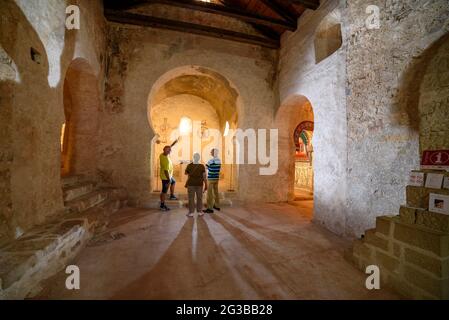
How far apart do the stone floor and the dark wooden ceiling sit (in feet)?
18.7

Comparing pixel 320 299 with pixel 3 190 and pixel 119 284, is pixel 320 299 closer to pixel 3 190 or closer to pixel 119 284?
pixel 119 284

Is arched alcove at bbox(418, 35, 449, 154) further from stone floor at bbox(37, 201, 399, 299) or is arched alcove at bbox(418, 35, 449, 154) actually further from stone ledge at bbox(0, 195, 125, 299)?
stone ledge at bbox(0, 195, 125, 299)

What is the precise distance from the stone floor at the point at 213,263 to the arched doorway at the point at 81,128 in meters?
2.19

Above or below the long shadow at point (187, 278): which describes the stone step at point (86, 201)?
above

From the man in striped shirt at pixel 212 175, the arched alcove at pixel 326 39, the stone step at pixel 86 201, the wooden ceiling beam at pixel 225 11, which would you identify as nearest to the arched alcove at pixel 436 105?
the arched alcove at pixel 326 39

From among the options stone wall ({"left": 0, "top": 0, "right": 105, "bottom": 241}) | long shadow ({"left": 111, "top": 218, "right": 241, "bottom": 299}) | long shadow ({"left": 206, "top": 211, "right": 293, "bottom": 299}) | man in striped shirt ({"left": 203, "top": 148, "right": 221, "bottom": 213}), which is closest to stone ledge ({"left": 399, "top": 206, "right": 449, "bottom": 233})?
long shadow ({"left": 206, "top": 211, "right": 293, "bottom": 299})

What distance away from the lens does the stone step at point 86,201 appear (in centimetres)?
417

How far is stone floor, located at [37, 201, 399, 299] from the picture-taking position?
2416mm

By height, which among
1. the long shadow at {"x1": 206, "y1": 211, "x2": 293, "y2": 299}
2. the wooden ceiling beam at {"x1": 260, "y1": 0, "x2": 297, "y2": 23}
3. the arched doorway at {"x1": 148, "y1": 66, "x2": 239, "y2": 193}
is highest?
the wooden ceiling beam at {"x1": 260, "y1": 0, "x2": 297, "y2": 23}

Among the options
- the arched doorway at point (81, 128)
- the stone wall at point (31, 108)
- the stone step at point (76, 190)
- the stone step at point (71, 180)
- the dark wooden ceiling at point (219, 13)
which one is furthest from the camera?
the dark wooden ceiling at point (219, 13)

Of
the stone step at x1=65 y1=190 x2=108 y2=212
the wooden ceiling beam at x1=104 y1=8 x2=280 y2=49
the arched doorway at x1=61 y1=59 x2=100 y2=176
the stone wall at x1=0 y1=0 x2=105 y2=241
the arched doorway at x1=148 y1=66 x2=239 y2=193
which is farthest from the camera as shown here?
the arched doorway at x1=148 y1=66 x2=239 y2=193

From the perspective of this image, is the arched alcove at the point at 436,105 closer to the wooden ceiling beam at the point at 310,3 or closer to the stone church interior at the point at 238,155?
the stone church interior at the point at 238,155

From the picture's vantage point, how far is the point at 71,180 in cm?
506
